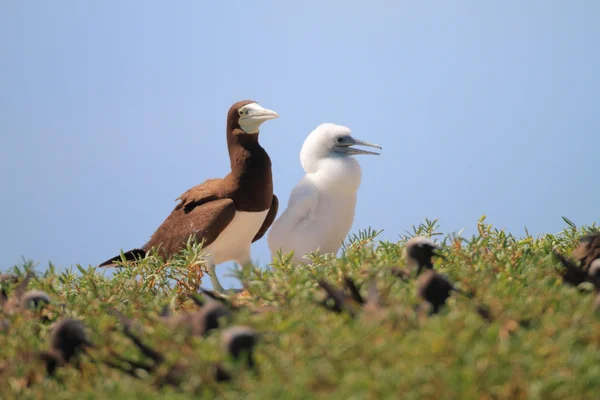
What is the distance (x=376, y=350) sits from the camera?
1.22 meters

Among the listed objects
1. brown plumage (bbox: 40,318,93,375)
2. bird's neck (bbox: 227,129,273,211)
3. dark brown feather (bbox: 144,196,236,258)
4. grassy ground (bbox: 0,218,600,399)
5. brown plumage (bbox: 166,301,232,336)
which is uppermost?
bird's neck (bbox: 227,129,273,211)

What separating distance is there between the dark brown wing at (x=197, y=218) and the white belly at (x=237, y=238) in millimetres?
79

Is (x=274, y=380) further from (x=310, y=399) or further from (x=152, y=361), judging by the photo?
(x=152, y=361)

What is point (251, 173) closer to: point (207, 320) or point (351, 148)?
point (351, 148)

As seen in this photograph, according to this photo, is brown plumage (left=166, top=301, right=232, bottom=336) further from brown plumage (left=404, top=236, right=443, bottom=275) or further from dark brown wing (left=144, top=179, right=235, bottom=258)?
dark brown wing (left=144, top=179, right=235, bottom=258)

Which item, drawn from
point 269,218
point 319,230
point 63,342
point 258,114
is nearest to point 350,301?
point 63,342

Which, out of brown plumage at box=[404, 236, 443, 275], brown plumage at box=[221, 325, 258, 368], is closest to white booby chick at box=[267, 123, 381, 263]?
brown plumage at box=[404, 236, 443, 275]

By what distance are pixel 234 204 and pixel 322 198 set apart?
532 millimetres

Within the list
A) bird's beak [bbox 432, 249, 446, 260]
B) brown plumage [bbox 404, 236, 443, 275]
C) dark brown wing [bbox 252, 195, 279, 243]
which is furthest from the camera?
dark brown wing [bbox 252, 195, 279, 243]

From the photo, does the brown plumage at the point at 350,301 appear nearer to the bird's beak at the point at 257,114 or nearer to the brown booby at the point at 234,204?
the brown booby at the point at 234,204

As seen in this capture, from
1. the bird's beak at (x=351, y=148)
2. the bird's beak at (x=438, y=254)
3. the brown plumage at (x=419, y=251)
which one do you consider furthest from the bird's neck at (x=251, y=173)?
the brown plumage at (x=419, y=251)

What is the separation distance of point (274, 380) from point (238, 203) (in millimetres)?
3203

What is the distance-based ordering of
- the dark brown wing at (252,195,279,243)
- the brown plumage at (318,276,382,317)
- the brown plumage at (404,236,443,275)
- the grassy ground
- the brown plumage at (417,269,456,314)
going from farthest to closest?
the dark brown wing at (252,195,279,243), the brown plumage at (404,236,443,275), the brown plumage at (417,269,456,314), the brown plumage at (318,276,382,317), the grassy ground

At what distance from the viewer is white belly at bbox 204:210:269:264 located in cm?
436
